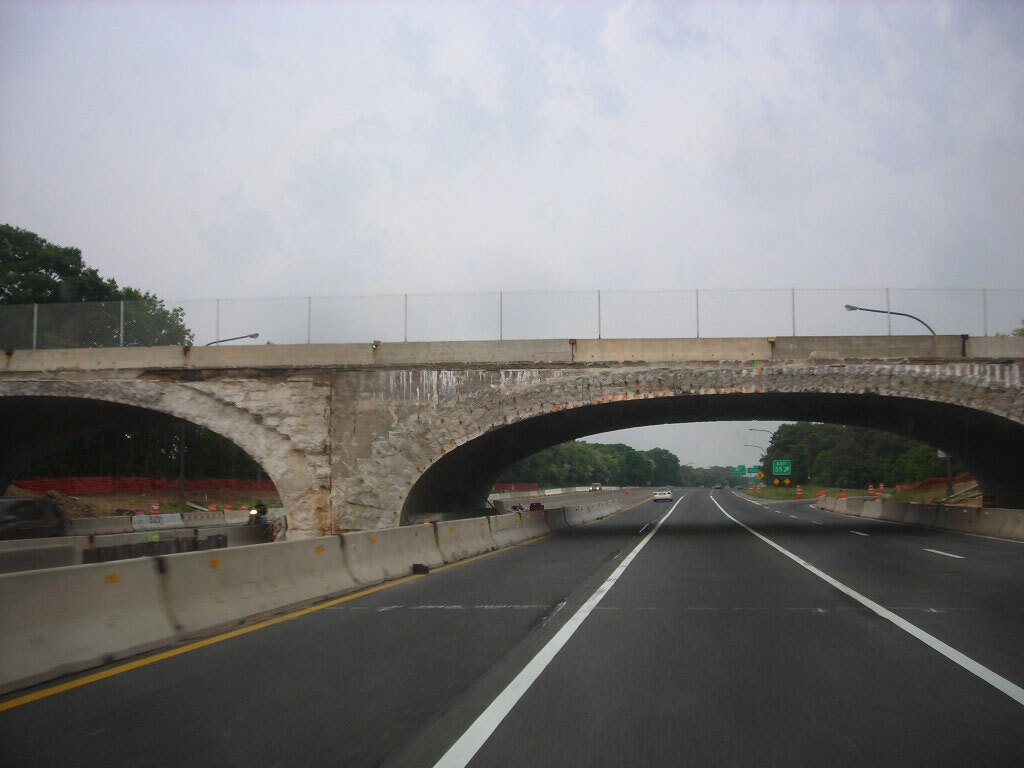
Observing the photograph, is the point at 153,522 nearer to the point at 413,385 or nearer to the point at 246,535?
the point at 246,535

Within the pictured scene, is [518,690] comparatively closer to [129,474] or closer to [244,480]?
[129,474]

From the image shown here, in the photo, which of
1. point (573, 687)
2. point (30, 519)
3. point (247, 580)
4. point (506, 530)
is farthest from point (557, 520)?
point (573, 687)

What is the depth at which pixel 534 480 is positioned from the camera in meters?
127

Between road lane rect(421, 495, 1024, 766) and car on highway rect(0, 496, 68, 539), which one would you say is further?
car on highway rect(0, 496, 68, 539)

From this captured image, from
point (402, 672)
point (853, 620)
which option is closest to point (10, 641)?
point (402, 672)

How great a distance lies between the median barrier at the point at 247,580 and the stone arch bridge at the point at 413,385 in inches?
537

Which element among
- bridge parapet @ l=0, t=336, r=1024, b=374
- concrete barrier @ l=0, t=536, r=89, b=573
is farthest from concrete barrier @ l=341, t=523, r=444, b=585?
bridge parapet @ l=0, t=336, r=1024, b=374

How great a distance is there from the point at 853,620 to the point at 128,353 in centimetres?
2432

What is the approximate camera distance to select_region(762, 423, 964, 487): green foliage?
80.0 m

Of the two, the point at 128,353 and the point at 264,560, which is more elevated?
the point at 128,353

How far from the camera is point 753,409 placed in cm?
3609

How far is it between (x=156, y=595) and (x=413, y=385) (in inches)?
744

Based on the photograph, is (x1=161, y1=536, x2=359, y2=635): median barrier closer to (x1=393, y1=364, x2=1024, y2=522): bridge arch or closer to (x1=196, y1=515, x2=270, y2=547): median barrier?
(x1=196, y1=515, x2=270, y2=547): median barrier

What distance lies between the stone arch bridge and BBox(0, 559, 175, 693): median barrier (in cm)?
1844
